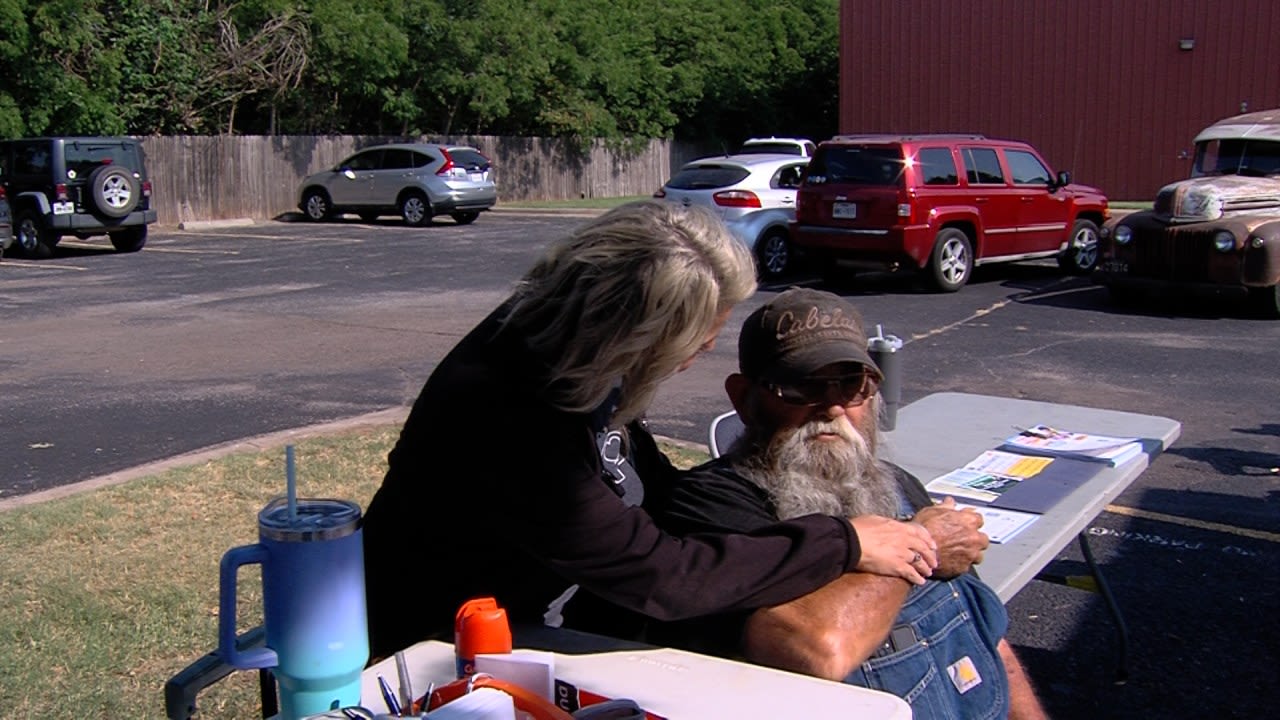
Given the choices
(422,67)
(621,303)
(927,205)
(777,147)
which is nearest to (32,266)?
(927,205)

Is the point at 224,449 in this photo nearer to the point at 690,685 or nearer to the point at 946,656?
the point at 946,656

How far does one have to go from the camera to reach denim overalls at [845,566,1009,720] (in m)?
2.66

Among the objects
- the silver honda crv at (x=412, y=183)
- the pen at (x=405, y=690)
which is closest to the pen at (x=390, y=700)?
the pen at (x=405, y=690)

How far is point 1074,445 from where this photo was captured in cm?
A: 424

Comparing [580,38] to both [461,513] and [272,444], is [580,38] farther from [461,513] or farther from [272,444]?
[461,513]

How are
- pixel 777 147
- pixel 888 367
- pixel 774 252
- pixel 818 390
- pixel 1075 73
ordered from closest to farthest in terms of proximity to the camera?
pixel 818 390 < pixel 888 367 < pixel 774 252 < pixel 777 147 < pixel 1075 73

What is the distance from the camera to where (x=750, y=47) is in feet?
134

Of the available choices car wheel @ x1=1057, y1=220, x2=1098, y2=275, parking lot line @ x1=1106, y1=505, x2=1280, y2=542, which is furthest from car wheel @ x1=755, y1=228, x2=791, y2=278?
parking lot line @ x1=1106, y1=505, x2=1280, y2=542

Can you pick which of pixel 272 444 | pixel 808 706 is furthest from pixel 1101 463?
pixel 272 444

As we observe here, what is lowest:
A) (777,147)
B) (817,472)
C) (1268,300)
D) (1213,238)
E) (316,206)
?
(1268,300)

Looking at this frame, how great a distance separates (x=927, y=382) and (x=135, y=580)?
5.82 meters

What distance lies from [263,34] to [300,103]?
9.51 ft

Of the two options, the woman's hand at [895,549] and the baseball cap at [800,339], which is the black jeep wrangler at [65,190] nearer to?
the baseball cap at [800,339]

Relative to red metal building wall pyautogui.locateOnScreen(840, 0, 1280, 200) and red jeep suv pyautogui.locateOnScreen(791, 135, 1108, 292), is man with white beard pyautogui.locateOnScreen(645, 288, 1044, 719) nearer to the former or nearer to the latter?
red jeep suv pyautogui.locateOnScreen(791, 135, 1108, 292)
